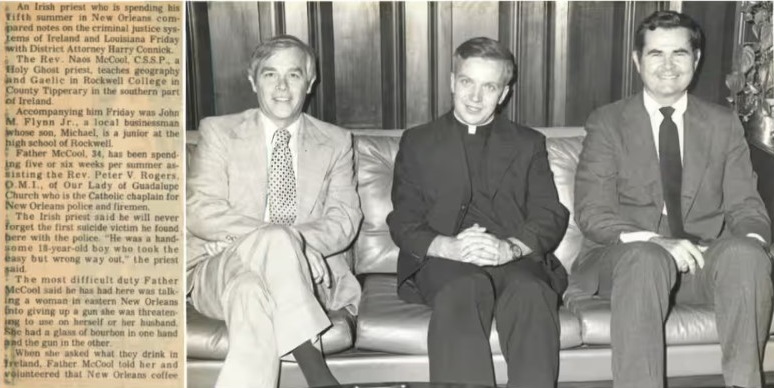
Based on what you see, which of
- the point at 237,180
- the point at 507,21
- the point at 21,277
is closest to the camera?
the point at 21,277

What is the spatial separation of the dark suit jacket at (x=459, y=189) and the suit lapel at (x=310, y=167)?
0.24 m

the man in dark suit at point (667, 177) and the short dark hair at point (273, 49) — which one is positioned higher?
the short dark hair at point (273, 49)

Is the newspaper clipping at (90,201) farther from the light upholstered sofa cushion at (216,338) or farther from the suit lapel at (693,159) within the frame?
the suit lapel at (693,159)

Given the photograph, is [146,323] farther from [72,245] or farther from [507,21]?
[507,21]

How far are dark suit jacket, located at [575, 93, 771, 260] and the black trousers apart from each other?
38 cm

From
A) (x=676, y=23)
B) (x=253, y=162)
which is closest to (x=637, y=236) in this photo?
(x=676, y=23)

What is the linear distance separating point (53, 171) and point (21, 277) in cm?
29

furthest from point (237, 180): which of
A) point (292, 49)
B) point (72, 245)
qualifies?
point (72, 245)

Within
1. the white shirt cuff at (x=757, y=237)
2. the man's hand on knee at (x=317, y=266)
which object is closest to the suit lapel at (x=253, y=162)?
the man's hand on knee at (x=317, y=266)

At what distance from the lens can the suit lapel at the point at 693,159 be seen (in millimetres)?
2652

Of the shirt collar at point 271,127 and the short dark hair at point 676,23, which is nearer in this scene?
the short dark hair at point 676,23

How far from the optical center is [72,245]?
2.21 m

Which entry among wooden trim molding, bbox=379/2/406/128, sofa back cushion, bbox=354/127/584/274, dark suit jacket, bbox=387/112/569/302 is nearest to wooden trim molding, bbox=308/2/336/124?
wooden trim molding, bbox=379/2/406/128

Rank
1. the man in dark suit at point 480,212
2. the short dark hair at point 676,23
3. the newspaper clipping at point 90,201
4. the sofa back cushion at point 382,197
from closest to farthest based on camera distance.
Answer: the newspaper clipping at point 90,201
the man in dark suit at point 480,212
the short dark hair at point 676,23
the sofa back cushion at point 382,197
